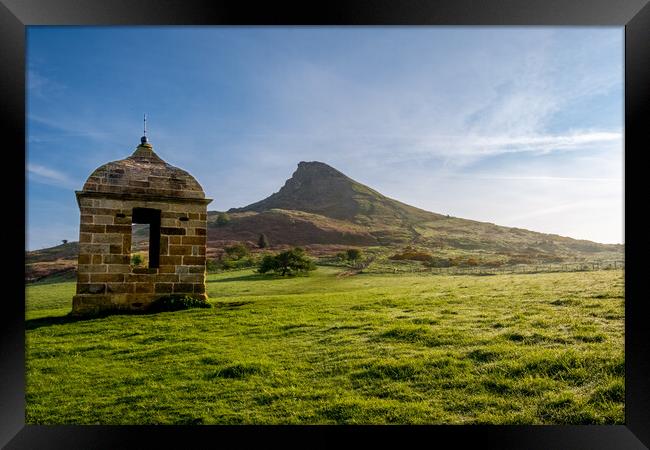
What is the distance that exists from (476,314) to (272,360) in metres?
3.31

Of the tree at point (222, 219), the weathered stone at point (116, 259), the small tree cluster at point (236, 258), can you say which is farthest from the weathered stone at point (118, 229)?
the tree at point (222, 219)

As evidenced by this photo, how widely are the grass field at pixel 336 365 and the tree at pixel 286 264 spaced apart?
8.94 meters

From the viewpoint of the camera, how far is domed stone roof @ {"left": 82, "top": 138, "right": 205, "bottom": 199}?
6.16 m

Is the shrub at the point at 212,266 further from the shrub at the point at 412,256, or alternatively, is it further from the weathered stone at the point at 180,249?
the weathered stone at the point at 180,249

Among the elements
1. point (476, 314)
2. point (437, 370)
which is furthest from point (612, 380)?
point (476, 314)

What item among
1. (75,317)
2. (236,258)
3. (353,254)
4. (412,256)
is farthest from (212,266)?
(75,317)

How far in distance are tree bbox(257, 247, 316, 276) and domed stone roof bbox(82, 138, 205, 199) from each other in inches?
352

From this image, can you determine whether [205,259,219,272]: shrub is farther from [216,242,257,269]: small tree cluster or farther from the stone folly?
the stone folly

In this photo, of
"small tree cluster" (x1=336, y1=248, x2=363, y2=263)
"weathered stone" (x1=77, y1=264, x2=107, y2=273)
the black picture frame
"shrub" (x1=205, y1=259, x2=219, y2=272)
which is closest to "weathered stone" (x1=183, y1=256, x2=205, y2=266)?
"weathered stone" (x1=77, y1=264, x2=107, y2=273)

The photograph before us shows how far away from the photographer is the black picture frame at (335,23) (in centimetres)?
315

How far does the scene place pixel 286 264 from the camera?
51.0 ft

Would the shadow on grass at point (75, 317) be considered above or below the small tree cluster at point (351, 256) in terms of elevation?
below

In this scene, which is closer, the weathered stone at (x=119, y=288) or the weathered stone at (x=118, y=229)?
the weathered stone at (x=119, y=288)

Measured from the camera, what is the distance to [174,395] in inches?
151
